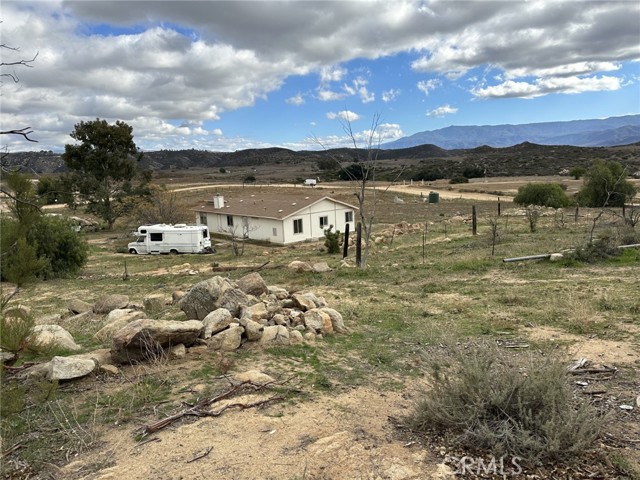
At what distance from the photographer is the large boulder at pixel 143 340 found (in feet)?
21.4

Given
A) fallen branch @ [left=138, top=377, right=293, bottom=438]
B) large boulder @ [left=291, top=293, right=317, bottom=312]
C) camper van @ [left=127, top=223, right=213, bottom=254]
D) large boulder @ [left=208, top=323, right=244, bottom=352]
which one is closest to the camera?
fallen branch @ [left=138, top=377, right=293, bottom=438]

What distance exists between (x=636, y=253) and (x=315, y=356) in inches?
545

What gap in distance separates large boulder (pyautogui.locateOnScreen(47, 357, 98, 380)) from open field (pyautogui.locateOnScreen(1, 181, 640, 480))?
15 cm

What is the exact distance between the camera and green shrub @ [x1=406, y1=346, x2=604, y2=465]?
390 cm

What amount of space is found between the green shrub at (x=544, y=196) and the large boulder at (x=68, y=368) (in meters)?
40.9

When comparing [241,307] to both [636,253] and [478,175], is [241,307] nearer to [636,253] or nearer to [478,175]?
[636,253]

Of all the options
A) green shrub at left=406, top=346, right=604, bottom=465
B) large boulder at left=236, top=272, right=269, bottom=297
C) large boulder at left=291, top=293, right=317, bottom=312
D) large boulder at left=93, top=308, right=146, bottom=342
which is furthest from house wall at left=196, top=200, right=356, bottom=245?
green shrub at left=406, top=346, right=604, bottom=465

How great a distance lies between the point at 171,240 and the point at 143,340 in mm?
22752

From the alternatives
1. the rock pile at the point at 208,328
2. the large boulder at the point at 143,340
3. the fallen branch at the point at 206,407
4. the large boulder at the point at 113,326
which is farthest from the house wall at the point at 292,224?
the fallen branch at the point at 206,407

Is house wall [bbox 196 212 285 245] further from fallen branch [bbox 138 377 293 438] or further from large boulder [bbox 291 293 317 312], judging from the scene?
fallen branch [bbox 138 377 293 438]

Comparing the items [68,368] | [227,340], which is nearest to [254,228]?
[227,340]

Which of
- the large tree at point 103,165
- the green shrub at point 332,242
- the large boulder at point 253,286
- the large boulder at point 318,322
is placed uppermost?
the large tree at point 103,165

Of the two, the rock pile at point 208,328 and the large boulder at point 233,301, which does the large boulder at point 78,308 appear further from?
the large boulder at point 233,301

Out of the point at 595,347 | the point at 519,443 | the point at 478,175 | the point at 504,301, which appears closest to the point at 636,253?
the point at 504,301
